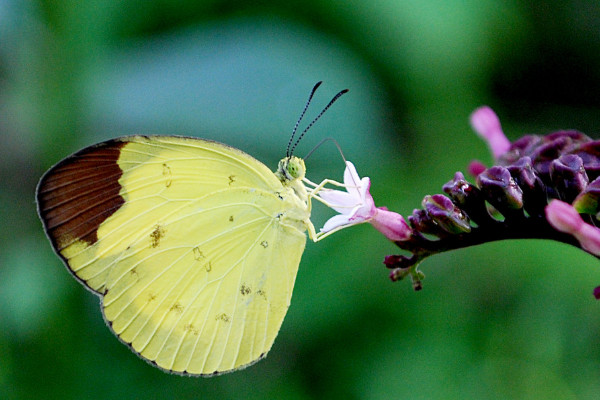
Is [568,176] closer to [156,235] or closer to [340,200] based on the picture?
Answer: [340,200]

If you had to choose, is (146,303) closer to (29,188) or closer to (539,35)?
(29,188)

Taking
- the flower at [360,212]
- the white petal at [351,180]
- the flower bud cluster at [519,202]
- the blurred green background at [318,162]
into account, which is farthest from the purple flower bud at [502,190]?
the blurred green background at [318,162]

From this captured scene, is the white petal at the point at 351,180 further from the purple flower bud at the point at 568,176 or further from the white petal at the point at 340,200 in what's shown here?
the purple flower bud at the point at 568,176

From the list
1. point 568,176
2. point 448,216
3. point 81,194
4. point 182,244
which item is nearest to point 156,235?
point 182,244

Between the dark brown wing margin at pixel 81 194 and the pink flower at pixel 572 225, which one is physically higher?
the pink flower at pixel 572 225

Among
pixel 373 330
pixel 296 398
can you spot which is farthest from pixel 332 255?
pixel 296 398
